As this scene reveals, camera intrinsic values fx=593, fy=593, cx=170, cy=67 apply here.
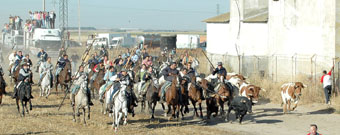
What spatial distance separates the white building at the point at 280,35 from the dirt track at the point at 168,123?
4872 mm

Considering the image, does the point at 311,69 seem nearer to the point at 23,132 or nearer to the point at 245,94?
the point at 245,94

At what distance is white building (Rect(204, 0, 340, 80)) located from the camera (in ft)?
98.4

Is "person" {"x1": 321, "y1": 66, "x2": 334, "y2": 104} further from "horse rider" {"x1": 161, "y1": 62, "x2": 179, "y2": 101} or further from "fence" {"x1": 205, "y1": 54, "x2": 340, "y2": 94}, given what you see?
"horse rider" {"x1": 161, "y1": 62, "x2": 179, "y2": 101}

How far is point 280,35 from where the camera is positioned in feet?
114

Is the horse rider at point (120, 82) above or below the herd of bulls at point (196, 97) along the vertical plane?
above

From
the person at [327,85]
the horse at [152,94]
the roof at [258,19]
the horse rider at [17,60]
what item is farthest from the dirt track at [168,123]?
the roof at [258,19]

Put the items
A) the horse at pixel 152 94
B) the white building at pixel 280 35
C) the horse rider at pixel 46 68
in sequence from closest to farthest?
1. the horse at pixel 152 94
2. the horse rider at pixel 46 68
3. the white building at pixel 280 35

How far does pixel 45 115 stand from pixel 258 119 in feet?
28.4

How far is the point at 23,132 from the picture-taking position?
2002 cm

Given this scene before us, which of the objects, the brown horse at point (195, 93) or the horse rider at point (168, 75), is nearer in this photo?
the horse rider at point (168, 75)

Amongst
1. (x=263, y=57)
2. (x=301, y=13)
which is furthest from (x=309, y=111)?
(x=263, y=57)

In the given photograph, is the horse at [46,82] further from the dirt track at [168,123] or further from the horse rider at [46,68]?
the dirt track at [168,123]

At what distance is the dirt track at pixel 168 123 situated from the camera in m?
20.5

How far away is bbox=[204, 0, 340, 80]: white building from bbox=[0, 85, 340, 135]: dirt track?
487 cm
